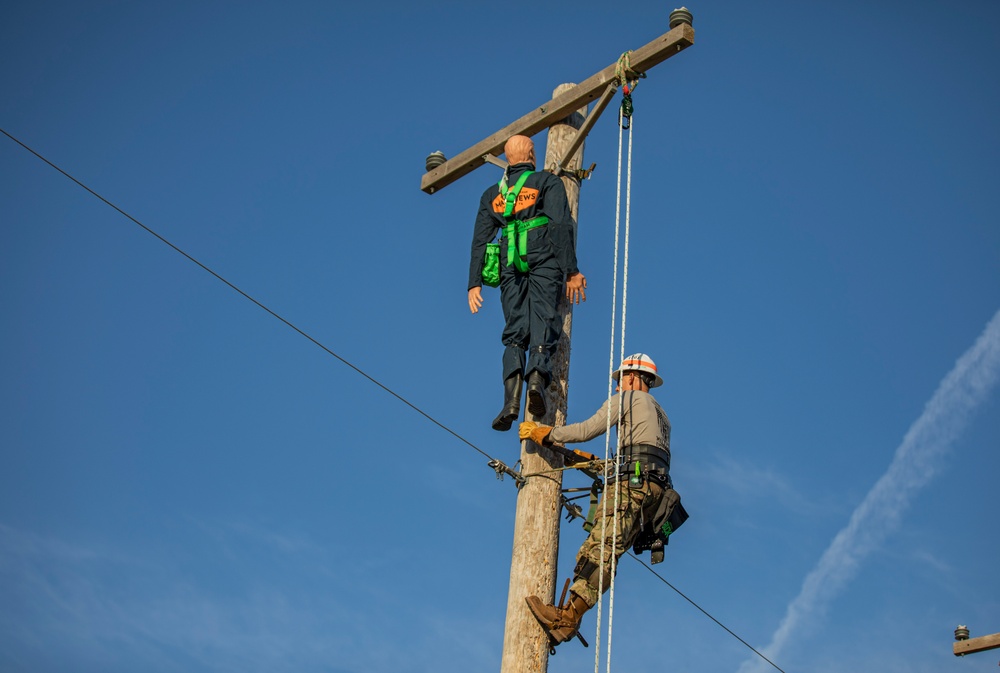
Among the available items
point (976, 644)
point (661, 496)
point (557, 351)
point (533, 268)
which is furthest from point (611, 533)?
point (976, 644)

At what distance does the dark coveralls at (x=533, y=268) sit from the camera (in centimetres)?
784

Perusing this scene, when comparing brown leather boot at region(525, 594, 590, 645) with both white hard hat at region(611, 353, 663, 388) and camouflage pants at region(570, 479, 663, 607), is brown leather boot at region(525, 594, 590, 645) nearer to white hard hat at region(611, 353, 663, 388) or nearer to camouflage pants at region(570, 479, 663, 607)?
camouflage pants at region(570, 479, 663, 607)

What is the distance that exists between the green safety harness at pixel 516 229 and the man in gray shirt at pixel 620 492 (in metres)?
0.99

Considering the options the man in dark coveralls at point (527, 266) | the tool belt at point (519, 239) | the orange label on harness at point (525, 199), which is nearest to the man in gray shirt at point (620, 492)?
the man in dark coveralls at point (527, 266)

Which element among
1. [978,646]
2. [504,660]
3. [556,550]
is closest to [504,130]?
[556,550]

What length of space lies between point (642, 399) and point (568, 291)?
83cm

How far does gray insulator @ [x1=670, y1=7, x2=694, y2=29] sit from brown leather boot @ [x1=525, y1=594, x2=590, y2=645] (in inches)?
149

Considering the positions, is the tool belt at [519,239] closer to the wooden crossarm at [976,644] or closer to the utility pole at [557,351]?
the utility pole at [557,351]

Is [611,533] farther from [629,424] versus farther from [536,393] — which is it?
[536,393]

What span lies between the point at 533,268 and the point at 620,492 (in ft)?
5.17

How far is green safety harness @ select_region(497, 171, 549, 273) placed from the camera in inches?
326

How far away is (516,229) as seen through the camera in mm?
8375

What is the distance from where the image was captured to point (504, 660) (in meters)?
7.02

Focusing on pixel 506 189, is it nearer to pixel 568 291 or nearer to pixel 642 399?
pixel 568 291
